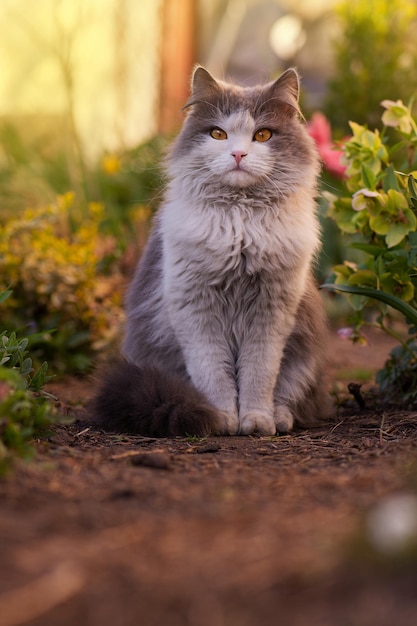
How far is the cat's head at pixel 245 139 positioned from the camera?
10.4ft

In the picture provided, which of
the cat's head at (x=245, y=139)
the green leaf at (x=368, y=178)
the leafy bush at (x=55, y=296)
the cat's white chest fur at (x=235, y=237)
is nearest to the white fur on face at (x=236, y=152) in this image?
the cat's head at (x=245, y=139)

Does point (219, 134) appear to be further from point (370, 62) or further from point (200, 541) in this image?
point (370, 62)

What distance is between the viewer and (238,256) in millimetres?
3199

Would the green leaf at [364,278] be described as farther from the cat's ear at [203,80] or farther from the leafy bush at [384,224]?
the cat's ear at [203,80]

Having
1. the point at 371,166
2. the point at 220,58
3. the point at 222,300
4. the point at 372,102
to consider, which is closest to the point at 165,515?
the point at 222,300

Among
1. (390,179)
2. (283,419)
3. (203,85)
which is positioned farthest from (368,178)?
(283,419)

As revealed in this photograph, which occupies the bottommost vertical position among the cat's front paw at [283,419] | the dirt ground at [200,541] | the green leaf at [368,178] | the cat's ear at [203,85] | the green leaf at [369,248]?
Answer: the cat's front paw at [283,419]

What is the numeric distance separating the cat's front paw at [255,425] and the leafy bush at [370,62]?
4.96m

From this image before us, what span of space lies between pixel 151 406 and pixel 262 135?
1.15 metres

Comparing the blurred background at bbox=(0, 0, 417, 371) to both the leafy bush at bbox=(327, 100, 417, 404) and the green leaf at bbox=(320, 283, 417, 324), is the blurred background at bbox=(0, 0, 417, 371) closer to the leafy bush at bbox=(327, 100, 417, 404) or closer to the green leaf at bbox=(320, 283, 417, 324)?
the leafy bush at bbox=(327, 100, 417, 404)

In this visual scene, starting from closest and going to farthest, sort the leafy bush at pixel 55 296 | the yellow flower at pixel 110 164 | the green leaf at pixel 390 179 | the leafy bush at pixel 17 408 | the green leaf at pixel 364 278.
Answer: the leafy bush at pixel 17 408 → the green leaf at pixel 390 179 → the green leaf at pixel 364 278 → the leafy bush at pixel 55 296 → the yellow flower at pixel 110 164

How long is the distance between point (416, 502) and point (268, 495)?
42 centimetres

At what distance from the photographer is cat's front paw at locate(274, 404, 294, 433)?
3.31 metres

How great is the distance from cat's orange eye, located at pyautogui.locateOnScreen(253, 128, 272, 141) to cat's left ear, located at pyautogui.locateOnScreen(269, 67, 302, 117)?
148mm
